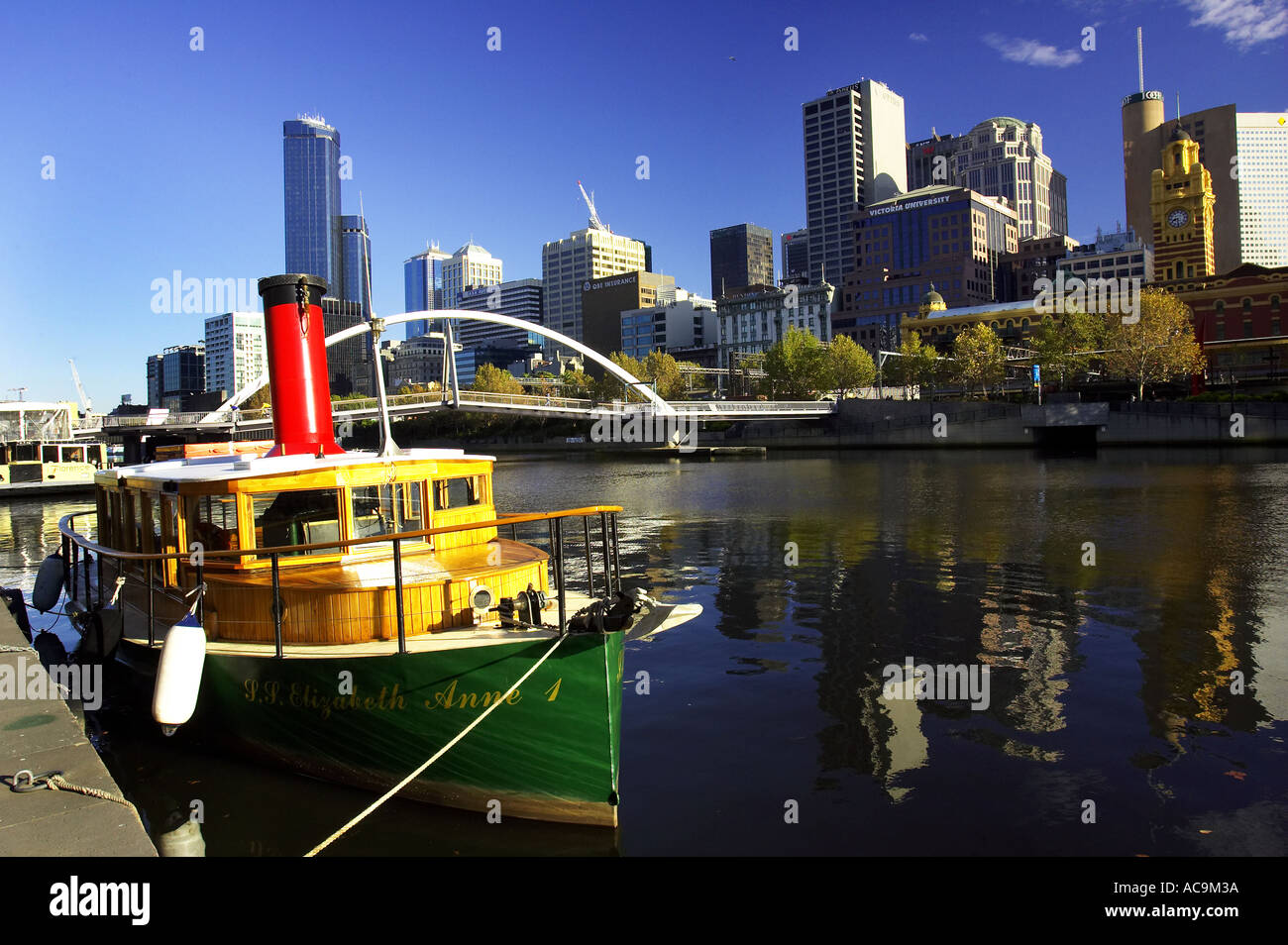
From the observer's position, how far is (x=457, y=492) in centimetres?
1136

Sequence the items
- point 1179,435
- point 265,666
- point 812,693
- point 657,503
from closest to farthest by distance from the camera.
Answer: point 265,666, point 812,693, point 657,503, point 1179,435

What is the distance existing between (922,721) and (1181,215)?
15000cm

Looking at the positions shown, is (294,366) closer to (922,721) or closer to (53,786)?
(53,786)

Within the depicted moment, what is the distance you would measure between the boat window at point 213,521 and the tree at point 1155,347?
79021mm

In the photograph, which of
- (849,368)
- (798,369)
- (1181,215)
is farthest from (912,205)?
(798,369)

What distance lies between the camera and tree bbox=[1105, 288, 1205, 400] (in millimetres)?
75688

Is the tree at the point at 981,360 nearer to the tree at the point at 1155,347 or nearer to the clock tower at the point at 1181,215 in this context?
the tree at the point at 1155,347

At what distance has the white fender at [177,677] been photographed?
812cm

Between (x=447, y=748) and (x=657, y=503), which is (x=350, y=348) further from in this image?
(x=447, y=748)
